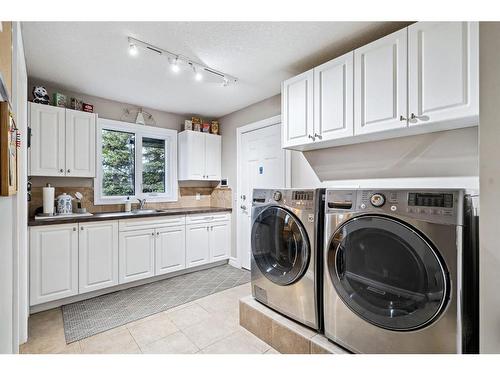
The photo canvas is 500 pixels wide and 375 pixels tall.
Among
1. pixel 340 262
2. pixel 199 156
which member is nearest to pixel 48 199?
pixel 199 156

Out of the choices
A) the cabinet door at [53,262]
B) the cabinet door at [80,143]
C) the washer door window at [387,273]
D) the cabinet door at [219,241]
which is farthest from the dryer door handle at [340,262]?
the cabinet door at [80,143]

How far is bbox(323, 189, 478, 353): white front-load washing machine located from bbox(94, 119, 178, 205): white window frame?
9.29 feet

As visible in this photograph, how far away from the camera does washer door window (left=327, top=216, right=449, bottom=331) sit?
1.20 m

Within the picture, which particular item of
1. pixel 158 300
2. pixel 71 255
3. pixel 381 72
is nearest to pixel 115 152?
pixel 71 255

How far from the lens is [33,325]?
2.16 m

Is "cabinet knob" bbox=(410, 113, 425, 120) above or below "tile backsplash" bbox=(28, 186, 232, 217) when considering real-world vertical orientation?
above

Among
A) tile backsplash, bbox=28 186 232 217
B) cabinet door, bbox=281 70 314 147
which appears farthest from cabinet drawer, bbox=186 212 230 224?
cabinet door, bbox=281 70 314 147

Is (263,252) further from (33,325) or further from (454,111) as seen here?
(33,325)

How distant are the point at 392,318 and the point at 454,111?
1.22m

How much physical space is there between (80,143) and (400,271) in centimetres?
327

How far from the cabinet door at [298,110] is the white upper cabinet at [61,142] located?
2262mm

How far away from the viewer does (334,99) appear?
2.03 meters

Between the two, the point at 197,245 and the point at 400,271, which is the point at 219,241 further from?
the point at 400,271

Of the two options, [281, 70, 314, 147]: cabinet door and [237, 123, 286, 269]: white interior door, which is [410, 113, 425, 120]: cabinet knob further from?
[237, 123, 286, 269]: white interior door
